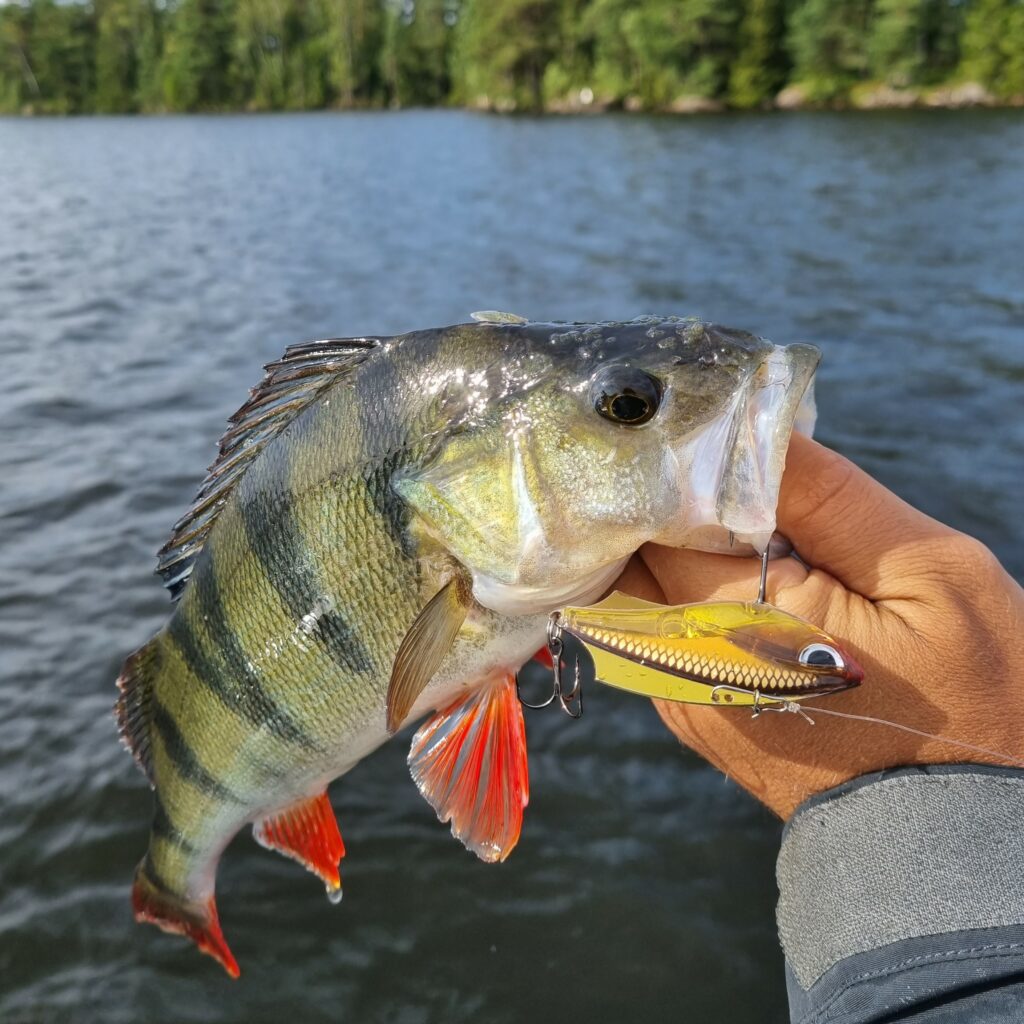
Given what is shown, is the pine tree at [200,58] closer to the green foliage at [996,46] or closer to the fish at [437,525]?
the green foliage at [996,46]

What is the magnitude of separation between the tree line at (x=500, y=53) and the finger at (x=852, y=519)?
1992 inches

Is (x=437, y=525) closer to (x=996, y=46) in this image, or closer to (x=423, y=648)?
(x=423, y=648)

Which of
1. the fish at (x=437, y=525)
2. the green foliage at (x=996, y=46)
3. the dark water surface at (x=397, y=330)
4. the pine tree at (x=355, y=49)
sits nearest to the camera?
the fish at (x=437, y=525)

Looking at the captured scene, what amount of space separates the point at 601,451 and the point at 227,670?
995 mm

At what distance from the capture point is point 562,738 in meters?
3.99

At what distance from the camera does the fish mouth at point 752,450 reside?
4.46ft

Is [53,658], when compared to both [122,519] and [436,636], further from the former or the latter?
[436,636]

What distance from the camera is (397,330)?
976 centimetres

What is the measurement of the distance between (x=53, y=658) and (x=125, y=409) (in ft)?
12.6

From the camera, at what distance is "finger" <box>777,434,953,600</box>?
56.5 inches

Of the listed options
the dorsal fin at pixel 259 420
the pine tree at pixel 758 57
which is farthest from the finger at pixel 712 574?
the pine tree at pixel 758 57

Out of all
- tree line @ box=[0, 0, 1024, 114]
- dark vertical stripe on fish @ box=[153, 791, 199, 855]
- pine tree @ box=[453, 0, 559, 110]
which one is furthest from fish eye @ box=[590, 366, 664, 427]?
pine tree @ box=[453, 0, 559, 110]

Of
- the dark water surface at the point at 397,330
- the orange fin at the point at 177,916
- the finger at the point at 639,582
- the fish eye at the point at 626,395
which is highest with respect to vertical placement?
the fish eye at the point at 626,395

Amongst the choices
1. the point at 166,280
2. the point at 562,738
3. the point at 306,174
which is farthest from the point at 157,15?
the point at 562,738
